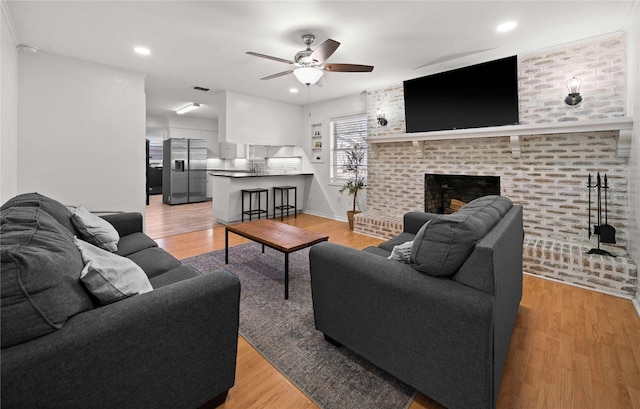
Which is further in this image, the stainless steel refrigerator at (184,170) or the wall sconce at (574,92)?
the stainless steel refrigerator at (184,170)

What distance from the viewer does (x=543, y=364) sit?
1839mm

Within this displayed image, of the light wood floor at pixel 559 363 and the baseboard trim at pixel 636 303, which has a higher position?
the baseboard trim at pixel 636 303

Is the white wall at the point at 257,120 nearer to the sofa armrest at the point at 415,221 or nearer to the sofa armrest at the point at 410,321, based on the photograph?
the sofa armrest at the point at 415,221

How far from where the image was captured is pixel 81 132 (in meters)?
4.09

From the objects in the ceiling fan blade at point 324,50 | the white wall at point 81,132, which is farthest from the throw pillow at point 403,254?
the white wall at point 81,132

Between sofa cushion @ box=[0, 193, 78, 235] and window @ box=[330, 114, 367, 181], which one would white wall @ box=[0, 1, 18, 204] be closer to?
sofa cushion @ box=[0, 193, 78, 235]

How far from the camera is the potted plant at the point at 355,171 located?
18.6 ft

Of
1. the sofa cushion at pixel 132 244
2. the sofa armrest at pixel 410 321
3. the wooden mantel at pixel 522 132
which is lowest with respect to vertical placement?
the sofa armrest at pixel 410 321

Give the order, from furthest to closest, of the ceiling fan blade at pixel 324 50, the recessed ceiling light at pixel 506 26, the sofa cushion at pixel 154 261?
the recessed ceiling light at pixel 506 26 → the ceiling fan blade at pixel 324 50 → the sofa cushion at pixel 154 261

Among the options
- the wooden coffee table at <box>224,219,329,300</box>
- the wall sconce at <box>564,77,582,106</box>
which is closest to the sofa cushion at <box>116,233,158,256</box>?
the wooden coffee table at <box>224,219,329,300</box>

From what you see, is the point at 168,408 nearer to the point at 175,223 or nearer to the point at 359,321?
the point at 359,321

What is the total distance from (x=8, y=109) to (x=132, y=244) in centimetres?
222

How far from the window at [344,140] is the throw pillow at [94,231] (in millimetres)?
4486

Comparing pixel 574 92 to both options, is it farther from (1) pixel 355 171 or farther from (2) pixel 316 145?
(2) pixel 316 145
